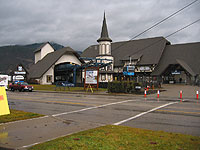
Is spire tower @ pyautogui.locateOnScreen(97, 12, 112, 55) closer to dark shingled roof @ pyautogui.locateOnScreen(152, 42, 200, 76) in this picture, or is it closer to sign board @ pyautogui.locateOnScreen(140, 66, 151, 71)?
sign board @ pyautogui.locateOnScreen(140, 66, 151, 71)

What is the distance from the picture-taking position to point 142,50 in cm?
6006

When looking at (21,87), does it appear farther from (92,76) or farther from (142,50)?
(142,50)

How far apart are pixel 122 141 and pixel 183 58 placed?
51221 millimetres

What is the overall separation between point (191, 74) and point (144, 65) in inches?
488

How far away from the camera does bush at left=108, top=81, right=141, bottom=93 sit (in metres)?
27.0

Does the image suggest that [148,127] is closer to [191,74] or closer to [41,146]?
[41,146]

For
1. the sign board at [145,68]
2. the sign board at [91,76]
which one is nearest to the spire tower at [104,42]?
the sign board at [145,68]

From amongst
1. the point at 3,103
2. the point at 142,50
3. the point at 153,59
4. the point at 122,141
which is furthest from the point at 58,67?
the point at 122,141

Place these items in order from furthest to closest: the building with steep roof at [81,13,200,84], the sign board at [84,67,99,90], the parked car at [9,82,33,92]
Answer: the building with steep roof at [81,13,200,84], the parked car at [9,82,33,92], the sign board at [84,67,99,90]

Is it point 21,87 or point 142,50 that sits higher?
point 142,50

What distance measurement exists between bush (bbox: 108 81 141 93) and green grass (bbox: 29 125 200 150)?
792 inches

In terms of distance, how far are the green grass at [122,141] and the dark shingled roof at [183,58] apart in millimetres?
43933

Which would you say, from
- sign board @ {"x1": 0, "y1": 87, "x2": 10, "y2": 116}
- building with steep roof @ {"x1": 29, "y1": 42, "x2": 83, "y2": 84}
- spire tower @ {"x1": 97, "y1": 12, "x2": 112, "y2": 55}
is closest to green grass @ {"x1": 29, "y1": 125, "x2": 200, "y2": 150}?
sign board @ {"x1": 0, "y1": 87, "x2": 10, "y2": 116}

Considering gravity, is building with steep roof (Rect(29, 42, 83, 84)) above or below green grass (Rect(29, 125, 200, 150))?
above
